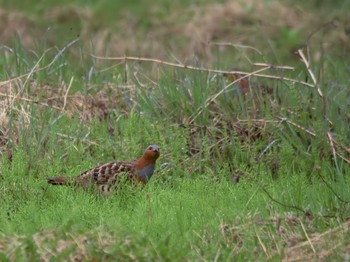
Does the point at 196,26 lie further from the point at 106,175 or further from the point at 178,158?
the point at 106,175

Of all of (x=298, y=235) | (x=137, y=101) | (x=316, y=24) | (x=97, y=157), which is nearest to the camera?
(x=298, y=235)

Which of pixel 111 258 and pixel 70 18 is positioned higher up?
pixel 111 258

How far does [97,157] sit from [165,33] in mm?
8093

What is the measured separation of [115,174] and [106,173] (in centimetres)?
7

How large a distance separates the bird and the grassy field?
77 millimetres

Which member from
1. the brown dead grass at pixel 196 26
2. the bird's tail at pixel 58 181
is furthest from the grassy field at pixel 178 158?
the brown dead grass at pixel 196 26

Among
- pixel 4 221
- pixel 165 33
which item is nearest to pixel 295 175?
pixel 4 221

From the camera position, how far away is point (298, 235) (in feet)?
24.9

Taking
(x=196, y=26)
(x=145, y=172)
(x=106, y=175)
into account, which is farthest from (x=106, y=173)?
(x=196, y=26)

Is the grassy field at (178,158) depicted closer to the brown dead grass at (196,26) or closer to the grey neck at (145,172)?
the grey neck at (145,172)

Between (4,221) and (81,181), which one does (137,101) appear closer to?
(81,181)

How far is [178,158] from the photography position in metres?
9.64

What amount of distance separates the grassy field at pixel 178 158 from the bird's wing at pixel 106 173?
0.11 metres

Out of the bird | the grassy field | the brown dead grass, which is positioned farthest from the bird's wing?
the brown dead grass
